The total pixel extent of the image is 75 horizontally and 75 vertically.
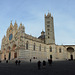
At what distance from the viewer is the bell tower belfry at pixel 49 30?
51.2 metres

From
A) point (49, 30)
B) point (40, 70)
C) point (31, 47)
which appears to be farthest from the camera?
point (49, 30)

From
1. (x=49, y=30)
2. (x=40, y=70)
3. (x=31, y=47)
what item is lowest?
(x=40, y=70)

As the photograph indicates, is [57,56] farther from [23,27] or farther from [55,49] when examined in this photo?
[23,27]

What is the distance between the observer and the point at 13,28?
45.3 m

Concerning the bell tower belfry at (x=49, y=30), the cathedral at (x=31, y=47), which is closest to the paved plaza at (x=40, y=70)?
the cathedral at (x=31, y=47)

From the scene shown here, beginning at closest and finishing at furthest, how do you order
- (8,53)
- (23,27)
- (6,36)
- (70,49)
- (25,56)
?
(25,56) < (23,27) < (8,53) < (6,36) < (70,49)

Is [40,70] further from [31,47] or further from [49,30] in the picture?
[49,30]

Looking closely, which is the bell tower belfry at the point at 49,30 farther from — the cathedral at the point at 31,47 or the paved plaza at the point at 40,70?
the paved plaza at the point at 40,70

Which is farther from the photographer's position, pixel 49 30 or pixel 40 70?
pixel 49 30

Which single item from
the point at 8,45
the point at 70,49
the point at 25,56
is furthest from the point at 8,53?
the point at 70,49

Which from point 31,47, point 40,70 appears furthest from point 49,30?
point 40,70

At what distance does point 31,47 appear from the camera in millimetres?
41562

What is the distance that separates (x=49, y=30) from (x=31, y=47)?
644 inches

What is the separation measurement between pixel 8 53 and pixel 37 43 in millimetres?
14491
